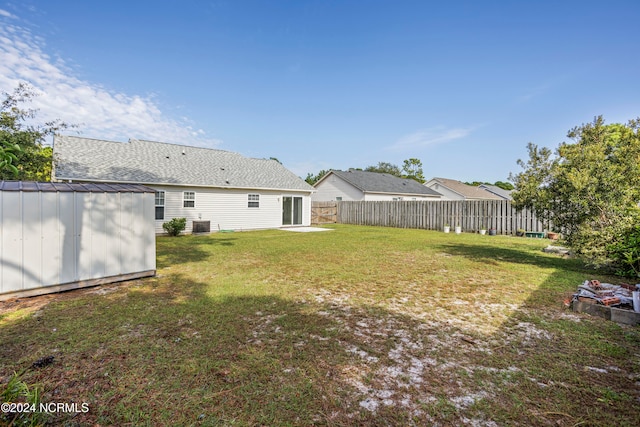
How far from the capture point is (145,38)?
11453mm

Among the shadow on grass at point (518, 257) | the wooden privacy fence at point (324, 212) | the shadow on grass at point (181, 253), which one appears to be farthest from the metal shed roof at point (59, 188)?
the wooden privacy fence at point (324, 212)

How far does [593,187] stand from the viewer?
19.8ft

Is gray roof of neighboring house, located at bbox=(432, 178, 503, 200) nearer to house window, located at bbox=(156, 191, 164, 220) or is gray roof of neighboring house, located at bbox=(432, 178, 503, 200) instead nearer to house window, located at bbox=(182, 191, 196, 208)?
house window, located at bbox=(182, 191, 196, 208)

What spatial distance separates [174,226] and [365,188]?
16991 mm

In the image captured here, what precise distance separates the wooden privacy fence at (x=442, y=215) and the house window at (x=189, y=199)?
12272 mm

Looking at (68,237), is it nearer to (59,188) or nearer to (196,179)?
(59,188)

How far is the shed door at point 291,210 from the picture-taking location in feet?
61.8

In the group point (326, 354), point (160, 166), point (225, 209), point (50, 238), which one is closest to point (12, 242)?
point (50, 238)

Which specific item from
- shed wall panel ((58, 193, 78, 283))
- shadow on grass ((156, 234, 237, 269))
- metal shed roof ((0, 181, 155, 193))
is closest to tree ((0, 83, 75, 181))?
shadow on grass ((156, 234, 237, 269))

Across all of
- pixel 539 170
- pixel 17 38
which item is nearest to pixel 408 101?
pixel 539 170

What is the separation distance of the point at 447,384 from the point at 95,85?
1607 centimetres

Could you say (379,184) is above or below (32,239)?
above

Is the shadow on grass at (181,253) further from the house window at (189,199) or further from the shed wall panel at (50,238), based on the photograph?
the house window at (189,199)

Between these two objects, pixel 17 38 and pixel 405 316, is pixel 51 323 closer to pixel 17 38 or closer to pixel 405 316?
pixel 405 316
